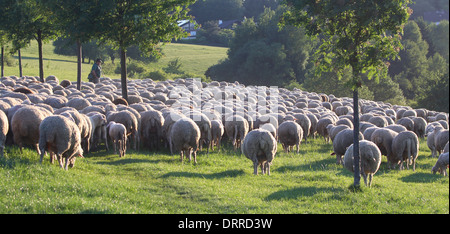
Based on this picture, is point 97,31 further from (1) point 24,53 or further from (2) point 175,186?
(1) point 24,53

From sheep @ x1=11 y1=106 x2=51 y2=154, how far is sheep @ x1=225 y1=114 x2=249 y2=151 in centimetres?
790

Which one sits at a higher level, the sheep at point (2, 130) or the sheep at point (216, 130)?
the sheep at point (2, 130)

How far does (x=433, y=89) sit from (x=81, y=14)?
1513 inches

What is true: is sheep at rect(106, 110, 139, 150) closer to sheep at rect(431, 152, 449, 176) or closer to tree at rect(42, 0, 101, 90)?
tree at rect(42, 0, 101, 90)

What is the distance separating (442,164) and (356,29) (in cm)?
687

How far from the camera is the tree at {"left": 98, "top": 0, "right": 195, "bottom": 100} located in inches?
828

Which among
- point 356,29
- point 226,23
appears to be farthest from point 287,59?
point 356,29

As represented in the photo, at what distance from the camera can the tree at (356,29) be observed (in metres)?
11.2

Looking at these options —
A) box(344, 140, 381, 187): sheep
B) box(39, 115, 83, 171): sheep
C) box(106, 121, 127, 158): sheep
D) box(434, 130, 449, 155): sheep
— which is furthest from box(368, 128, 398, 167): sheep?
box(39, 115, 83, 171): sheep

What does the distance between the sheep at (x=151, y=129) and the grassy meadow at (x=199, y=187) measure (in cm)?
97

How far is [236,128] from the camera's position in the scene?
18.7m

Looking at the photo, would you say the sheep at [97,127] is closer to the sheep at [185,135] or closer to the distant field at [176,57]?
the sheep at [185,135]

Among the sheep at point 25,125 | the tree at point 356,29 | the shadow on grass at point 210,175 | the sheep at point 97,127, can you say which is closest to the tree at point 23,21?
the sheep at point 97,127

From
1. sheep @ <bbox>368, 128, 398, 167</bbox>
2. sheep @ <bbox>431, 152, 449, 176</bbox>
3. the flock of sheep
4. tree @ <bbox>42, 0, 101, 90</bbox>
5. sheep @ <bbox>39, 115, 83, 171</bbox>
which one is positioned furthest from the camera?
tree @ <bbox>42, 0, 101, 90</bbox>
